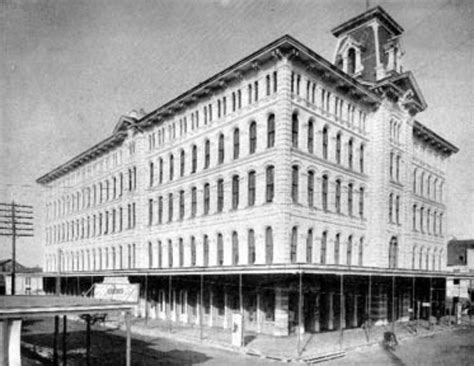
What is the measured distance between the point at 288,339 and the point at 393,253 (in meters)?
13.0

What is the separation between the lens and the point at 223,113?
27.5 meters

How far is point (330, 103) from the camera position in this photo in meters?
27.0

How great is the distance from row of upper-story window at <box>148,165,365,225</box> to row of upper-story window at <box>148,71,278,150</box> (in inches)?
151

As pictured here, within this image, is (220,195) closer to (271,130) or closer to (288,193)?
(271,130)

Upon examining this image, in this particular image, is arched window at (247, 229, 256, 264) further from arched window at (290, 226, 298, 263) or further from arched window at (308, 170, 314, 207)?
arched window at (308, 170, 314, 207)

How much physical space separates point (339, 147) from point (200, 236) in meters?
9.71

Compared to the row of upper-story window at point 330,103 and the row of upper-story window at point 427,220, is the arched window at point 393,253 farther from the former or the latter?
the row of upper-story window at point 330,103

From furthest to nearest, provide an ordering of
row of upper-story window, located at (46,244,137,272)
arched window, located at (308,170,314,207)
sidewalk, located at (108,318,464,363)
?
row of upper-story window, located at (46,244,137,272) → arched window, located at (308,170,314,207) → sidewalk, located at (108,318,464,363)

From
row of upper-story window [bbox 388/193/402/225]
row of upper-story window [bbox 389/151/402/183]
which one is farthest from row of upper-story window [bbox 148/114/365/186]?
row of upper-story window [bbox 388/193/402/225]

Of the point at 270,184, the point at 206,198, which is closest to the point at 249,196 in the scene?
the point at 270,184

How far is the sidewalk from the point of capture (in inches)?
720

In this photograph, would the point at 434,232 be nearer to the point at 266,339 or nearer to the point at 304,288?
the point at 304,288

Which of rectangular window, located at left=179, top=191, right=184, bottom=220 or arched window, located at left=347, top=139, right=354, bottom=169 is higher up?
arched window, located at left=347, top=139, right=354, bottom=169

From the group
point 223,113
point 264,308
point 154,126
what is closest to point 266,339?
point 264,308
